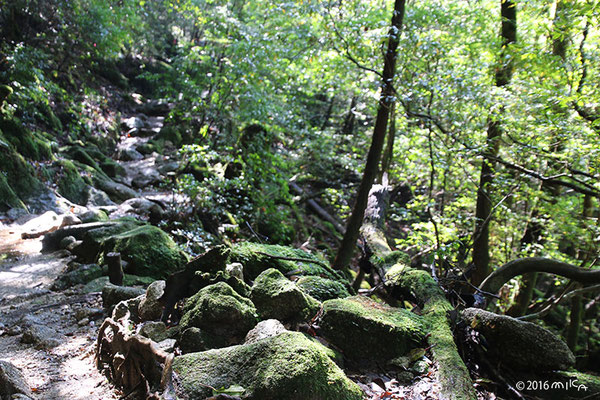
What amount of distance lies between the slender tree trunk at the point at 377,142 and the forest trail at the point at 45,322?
412 cm

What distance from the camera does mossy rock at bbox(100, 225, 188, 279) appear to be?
224 inches

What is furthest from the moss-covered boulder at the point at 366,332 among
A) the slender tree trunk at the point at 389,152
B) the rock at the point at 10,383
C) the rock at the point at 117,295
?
the slender tree trunk at the point at 389,152

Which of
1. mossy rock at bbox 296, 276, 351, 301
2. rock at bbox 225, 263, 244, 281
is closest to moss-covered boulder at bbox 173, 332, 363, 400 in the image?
rock at bbox 225, 263, 244, 281

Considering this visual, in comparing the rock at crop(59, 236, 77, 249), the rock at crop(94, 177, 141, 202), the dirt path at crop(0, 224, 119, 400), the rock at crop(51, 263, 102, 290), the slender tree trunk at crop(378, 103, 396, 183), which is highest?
the slender tree trunk at crop(378, 103, 396, 183)

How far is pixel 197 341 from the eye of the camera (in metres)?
2.90

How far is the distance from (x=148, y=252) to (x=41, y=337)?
80.0 inches

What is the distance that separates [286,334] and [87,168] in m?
11.9

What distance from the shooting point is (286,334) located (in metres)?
2.47

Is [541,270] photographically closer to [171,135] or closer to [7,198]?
[7,198]

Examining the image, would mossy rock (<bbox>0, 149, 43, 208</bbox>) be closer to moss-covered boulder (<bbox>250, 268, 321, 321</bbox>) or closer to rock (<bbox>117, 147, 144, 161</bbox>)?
rock (<bbox>117, 147, 144, 161</bbox>)

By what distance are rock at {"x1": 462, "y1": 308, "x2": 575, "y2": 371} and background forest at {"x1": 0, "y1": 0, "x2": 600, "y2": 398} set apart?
1.05 metres

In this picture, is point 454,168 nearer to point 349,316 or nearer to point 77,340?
point 349,316

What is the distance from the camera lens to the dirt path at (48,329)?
10.1 feet

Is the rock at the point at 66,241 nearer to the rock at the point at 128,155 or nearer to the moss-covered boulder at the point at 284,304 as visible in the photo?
the moss-covered boulder at the point at 284,304
